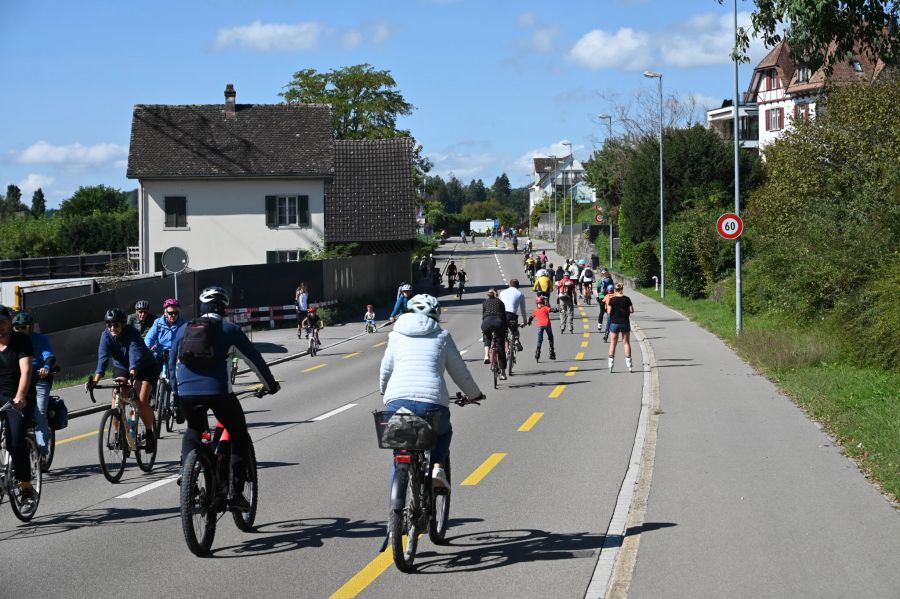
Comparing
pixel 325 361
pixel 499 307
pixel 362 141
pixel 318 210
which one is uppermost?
pixel 362 141

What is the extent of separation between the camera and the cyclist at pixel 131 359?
36.7ft

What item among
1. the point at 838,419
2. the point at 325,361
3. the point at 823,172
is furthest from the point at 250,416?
the point at 823,172

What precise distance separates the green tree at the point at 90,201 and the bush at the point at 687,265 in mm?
100981

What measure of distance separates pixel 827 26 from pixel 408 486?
945 cm

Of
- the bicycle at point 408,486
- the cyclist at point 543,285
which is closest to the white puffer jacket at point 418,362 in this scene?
the bicycle at point 408,486

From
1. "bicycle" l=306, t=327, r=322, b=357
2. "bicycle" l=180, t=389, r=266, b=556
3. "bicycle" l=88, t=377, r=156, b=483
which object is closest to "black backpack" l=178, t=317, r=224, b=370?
"bicycle" l=180, t=389, r=266, b=556

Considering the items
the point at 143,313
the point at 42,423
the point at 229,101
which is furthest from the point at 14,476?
the point at 229,101

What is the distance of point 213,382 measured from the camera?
24.5 feet

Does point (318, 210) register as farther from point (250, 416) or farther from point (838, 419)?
point (838, 419)

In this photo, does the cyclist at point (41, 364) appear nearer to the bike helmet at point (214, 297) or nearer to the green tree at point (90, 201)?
the bike helmet at point (214, 297)

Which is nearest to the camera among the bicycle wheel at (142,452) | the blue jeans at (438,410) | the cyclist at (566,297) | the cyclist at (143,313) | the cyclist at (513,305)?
the blue jeans at (438,410)

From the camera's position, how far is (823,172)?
32094 millimetres

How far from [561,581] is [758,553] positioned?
4.83 feet

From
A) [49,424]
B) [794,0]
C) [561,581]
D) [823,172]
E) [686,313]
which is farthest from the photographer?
[686,313]
